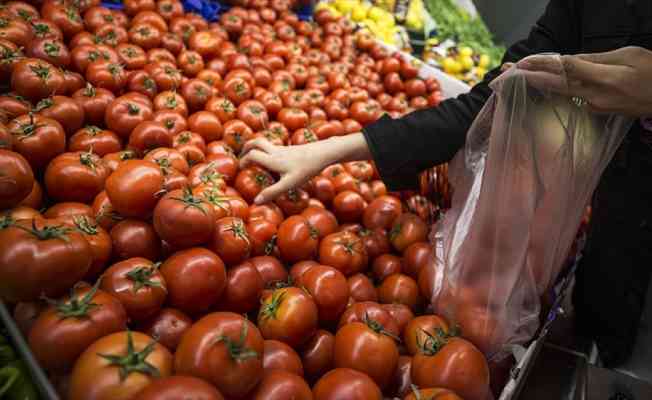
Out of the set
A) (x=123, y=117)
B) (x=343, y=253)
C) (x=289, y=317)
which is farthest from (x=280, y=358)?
(x=123, y=117)

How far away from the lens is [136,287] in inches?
44.8

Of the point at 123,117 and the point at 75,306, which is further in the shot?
the point at 123,117

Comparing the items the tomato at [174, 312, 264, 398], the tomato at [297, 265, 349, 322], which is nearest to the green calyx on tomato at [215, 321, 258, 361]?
the tomato at [174, 312, 264, 398]

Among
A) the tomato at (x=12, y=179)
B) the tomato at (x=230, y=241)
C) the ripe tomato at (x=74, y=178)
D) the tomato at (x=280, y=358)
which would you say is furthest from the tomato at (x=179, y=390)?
the ripe tomato at (x=74, y=178)

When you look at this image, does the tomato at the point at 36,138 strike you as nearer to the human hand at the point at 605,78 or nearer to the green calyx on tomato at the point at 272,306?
the green calyx on tomato at the point at 272,306

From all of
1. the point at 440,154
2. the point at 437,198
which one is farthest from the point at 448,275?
the point at 437,198

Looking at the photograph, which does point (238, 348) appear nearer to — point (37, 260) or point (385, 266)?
point (37, 260)

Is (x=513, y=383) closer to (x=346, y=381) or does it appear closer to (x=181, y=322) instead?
(x=346, y=381)

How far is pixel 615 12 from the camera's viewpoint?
1.56 metres

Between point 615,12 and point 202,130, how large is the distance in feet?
5.70

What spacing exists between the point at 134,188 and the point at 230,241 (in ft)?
1.04

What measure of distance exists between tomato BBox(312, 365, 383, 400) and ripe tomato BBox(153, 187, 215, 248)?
54cm

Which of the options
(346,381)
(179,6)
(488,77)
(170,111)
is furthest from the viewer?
(179,6)

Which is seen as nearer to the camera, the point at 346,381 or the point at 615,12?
the point at 346,381
